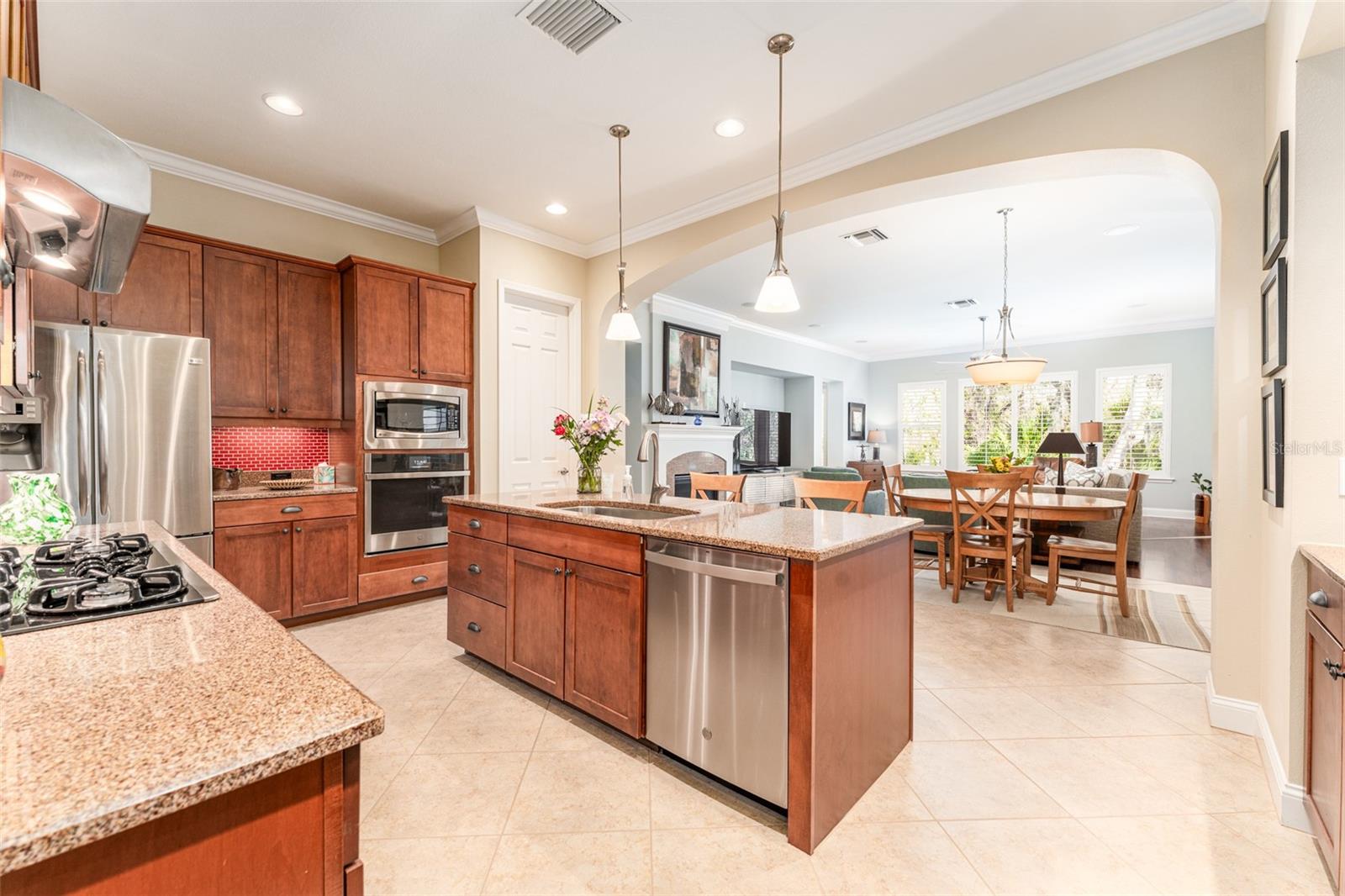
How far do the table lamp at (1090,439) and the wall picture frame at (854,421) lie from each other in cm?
340

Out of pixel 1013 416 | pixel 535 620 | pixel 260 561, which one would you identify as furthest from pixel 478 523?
pixel 1013 416

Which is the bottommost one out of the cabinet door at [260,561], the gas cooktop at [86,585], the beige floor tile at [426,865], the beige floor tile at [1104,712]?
the beige floor tile at [426,865]

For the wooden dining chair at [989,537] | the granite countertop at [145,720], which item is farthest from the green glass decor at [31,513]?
the wooden dining chair at [989,537]

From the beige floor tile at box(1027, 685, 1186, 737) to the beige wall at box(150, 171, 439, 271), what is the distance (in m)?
5.01

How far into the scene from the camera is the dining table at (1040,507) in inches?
160

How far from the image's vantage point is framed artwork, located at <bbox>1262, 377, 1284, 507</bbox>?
1854 millimetres

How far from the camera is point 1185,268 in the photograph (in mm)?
5766

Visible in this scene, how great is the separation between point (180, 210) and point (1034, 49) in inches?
183

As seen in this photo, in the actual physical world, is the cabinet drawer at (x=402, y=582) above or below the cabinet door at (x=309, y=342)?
below

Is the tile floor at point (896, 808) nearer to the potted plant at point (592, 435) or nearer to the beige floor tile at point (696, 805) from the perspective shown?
the beige floor tile at point (696, 805)

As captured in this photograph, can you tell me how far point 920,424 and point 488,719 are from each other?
9877 mm

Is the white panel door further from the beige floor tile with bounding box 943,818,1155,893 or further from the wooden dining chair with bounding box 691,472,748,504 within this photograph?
the beige floor tile with bounding box 943,818,1155,893

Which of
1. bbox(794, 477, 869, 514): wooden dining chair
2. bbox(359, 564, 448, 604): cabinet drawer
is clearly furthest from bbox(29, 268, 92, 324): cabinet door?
bbox(794, 477, 869, 514): wooden dining chair

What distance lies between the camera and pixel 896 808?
6.21ft
